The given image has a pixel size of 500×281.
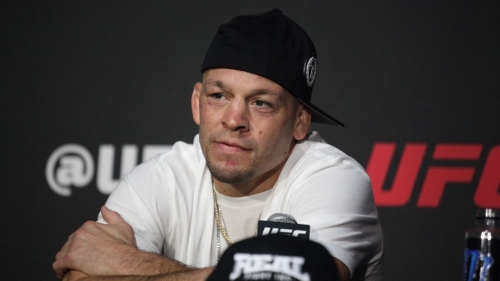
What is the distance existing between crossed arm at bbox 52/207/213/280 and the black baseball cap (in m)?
0.67

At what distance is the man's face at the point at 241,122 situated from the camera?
221 cm

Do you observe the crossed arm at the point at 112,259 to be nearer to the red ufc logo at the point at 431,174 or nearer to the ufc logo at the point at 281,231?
the ufc logo at the point at 281,231

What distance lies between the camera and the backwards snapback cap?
2.20m

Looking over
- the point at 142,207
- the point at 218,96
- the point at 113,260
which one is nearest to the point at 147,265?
the point at 113,260

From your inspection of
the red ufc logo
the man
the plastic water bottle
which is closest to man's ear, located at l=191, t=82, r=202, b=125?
the man

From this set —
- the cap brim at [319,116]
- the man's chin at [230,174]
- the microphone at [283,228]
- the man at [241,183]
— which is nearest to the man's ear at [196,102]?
the man at [241,183]

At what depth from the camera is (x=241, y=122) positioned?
220cm

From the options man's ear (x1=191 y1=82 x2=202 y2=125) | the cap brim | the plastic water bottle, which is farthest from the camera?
man's ear (x1=191 y1=82 x2=202 y2=125)

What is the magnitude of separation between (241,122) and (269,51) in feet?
0.73

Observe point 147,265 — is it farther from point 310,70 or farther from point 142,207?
point 310,70

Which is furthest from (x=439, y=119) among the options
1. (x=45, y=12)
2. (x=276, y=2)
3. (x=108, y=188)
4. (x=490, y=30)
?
(x=45, y=12)

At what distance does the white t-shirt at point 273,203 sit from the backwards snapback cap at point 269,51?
22 cm

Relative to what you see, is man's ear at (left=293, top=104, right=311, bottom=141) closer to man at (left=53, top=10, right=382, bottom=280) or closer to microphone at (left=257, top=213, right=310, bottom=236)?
man at (left=53, top=10, right=382, bottom=280)

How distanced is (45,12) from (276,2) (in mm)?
1050
